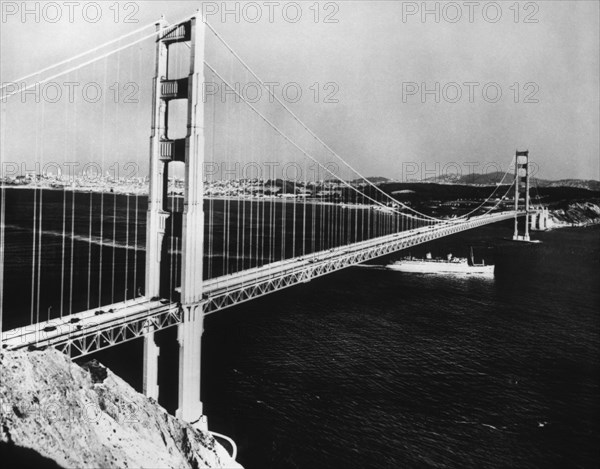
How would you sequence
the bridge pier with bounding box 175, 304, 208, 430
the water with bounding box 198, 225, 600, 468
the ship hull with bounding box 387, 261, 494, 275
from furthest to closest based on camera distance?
the ship hull with bounding box 387, 261, 494, 275 < the bridge pier with bounding box 175, 304, 208, 430 < the water with bounding box 198, 225, 600, 468

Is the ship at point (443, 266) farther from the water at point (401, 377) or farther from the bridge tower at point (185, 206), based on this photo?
the bridge tower at point (185, 206)

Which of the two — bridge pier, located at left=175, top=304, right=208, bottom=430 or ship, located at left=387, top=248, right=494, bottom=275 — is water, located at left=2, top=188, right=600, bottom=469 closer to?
bridge pier, located at left=175, top=304, right=208, bottom=430

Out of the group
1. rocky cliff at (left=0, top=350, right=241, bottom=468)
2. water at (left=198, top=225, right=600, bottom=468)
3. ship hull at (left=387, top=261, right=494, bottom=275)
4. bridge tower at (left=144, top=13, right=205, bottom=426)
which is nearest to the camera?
rocky cliff at (left=0, top=350, right=241, bottom=468)

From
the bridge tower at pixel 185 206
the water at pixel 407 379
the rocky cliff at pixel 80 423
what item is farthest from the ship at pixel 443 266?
the rocky cliff at pixel 80 423

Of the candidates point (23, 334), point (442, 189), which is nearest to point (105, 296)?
point (23, 334)

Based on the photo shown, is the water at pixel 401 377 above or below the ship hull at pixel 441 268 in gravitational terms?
below

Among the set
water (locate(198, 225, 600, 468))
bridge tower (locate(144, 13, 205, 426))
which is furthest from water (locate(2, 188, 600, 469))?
bridge tower (locate(144, 13, 205, 426))

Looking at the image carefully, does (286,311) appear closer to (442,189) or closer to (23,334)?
(23,334)
